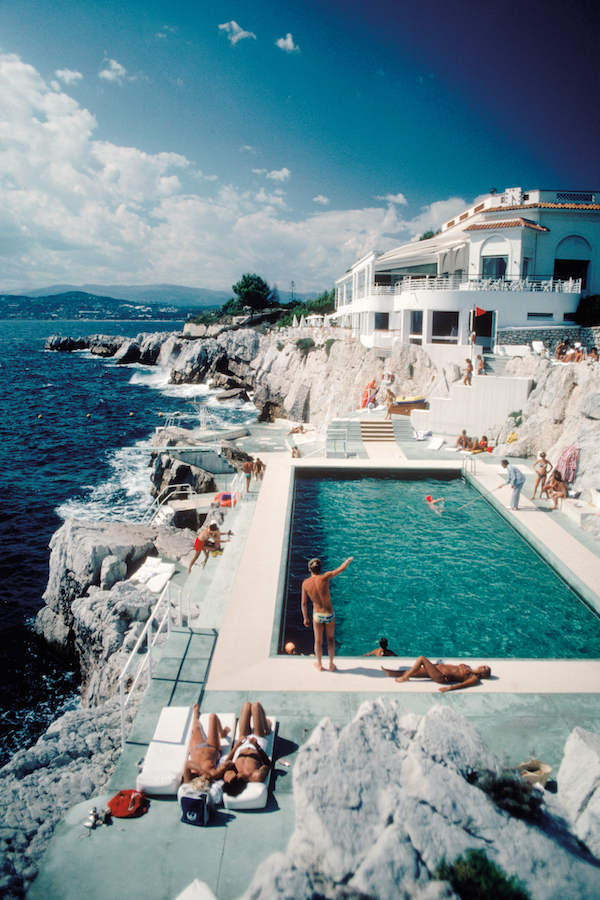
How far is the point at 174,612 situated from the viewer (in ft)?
30.2

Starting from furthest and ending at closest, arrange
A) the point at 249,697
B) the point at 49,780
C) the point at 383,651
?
the point at 383,651 < the point at 249,697 < the point at 49,780

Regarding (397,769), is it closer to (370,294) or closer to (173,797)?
(173,797)

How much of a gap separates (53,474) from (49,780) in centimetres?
→ 2737

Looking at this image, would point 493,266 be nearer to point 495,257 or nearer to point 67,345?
point 495,257

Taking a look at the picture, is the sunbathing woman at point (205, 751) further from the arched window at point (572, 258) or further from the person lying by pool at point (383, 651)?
the arched window at point (572, 258)

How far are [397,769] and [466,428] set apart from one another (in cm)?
1826

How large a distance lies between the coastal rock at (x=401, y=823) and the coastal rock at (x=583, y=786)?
14cm

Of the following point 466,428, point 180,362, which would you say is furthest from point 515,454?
point 180,362

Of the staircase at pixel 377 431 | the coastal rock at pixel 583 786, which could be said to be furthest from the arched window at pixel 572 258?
the coastal rock at pixel 583 786

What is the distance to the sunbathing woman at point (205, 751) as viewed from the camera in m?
5.23

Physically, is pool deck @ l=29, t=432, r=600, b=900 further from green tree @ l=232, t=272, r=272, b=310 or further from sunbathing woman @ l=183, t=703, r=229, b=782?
green tree @ l=232, t=272, r=272, b=310

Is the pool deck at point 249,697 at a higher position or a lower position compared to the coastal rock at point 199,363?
lower

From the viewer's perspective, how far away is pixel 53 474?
101 ft

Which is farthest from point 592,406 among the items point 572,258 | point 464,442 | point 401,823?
point 572,258
